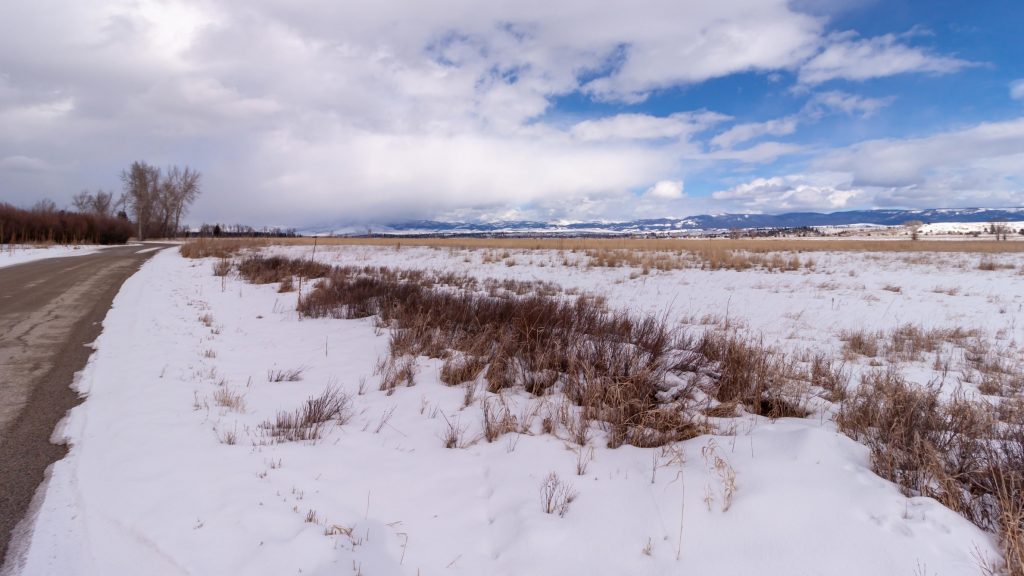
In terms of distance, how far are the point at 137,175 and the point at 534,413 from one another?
103573mm

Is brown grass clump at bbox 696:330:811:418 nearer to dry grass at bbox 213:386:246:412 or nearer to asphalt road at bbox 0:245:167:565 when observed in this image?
dry grass at bbox 213:386:246:412

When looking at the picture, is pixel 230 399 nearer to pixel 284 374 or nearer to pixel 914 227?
pixel 284 374

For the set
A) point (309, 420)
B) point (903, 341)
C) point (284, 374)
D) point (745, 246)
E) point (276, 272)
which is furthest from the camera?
point (745, 246)

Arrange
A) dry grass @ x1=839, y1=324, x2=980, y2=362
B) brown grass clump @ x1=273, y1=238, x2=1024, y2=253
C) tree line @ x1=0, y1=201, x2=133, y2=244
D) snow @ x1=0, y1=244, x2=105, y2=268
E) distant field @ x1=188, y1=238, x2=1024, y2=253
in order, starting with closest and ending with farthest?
dry grass @ x1=839, y1=324, x2=980, y2=362
snow @ x1=0, y1=244, x2=105, y2=268
brown grass clump @ x1=273, y1=238, x2=1024, y2=253
distant field @ x1=188, y1=238, x2=1024, y2=253
tree line @ x1=0, y1=201, x2=133, y2=244

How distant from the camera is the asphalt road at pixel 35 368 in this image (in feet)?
10.3

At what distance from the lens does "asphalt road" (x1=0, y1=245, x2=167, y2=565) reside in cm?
314

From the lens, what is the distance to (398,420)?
452 cm

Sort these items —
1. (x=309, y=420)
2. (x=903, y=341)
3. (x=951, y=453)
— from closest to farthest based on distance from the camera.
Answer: (x=951, y=453), (x=309, y=420), (x=903, y=341)

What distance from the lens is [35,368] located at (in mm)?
5574

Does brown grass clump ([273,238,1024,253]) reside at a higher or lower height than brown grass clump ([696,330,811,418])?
higher

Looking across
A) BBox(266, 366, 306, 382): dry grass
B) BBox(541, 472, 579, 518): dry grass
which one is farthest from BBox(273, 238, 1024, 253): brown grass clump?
BBox(541, 472, 579, 518): dry grass

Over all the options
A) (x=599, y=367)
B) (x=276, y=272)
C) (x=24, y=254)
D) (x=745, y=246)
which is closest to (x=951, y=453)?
(x=599, y=367)

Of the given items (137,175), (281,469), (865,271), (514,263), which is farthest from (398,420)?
(137,175)

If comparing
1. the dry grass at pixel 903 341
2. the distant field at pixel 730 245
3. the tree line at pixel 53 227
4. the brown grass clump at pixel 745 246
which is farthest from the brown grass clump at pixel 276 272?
the tree line at pixel 53 227
